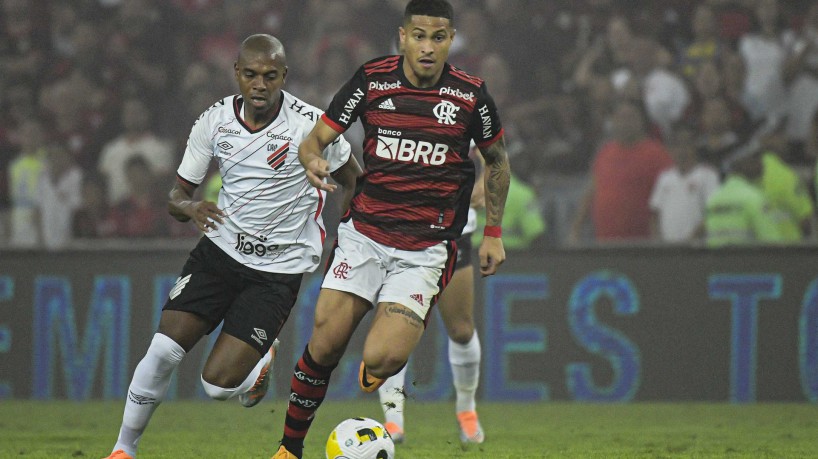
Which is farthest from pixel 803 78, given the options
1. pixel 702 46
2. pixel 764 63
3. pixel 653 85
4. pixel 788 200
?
pixel 653 85

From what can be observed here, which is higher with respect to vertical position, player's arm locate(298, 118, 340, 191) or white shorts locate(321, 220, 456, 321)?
player's arm locate(298, 118, 340, 191)

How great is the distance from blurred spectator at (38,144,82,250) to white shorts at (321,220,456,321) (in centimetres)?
617

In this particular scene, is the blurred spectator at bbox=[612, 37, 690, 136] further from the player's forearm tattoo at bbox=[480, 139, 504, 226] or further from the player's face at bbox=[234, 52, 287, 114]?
the player's face at bbox=[234, 52, 287, 114]

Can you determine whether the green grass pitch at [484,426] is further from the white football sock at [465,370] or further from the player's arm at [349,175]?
the player's arm at [349,175]

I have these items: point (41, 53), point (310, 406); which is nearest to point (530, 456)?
point (310, 406)

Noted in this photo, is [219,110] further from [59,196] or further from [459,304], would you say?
[59,196]

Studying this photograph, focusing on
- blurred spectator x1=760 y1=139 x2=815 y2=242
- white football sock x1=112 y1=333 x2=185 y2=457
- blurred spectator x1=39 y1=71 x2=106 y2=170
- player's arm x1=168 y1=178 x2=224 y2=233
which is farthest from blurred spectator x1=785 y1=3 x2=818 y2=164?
white football sock x1=112 y1=333 x2=185 y2=457

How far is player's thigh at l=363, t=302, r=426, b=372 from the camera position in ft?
18.5

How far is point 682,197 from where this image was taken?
10.6 m

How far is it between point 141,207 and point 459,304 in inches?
197

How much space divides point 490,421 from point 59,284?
439 centimetres

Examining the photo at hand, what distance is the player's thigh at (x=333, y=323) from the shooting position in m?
5.71

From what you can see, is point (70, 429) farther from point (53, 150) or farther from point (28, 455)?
point (53, 150)

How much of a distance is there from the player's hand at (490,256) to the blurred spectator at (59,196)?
21.5ft
